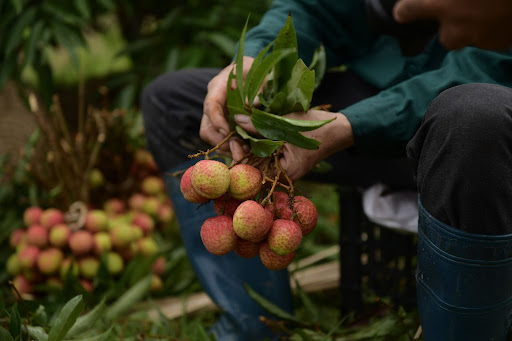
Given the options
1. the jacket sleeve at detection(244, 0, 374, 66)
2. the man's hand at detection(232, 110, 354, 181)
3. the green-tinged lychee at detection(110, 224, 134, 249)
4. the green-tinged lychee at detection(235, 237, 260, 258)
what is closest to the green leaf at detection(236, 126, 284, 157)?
the man's hand at detection(232, 110, 354, 181)

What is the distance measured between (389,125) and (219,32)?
1.14 meters

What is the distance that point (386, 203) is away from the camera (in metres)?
0.97

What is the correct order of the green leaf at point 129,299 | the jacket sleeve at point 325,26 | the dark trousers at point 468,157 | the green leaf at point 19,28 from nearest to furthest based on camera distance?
1. the dark trousers at point 468,157
2. the jacket sleeve at point 325,26
3. the green leaf at point 129,299
4. the green leaf at point 19,28

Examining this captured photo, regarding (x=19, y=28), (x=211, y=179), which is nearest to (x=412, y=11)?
(x=211, y=179)

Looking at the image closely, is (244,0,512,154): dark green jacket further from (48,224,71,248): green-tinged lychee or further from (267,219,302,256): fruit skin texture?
(48,224,71,248): green-tinged lychee

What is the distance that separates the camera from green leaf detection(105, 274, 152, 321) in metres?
1.14

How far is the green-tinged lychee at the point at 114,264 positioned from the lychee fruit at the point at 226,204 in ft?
2.43

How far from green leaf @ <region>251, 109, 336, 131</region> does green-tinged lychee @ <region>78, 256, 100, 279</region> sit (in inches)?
32.9

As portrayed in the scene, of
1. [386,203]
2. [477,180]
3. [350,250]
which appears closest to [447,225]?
[477,180]

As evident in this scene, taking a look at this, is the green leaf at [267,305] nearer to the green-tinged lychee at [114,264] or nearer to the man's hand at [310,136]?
the man's hand at [310,136]

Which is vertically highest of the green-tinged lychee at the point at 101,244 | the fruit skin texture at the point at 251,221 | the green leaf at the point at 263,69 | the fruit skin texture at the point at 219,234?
the green leaf at the point at 263,69

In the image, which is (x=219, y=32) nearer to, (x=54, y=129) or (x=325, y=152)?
(x=54, y=129)

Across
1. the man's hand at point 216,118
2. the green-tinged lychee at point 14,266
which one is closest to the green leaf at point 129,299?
the green-tinged lychee at point 14,266

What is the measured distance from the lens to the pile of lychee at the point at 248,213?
0.62 m
